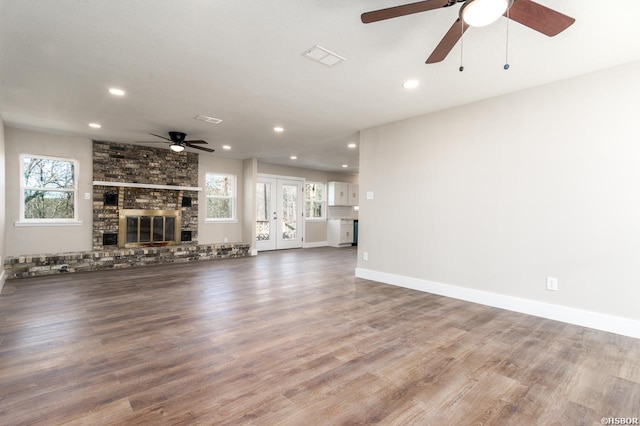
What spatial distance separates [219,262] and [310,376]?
5191mm

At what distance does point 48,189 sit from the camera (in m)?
5.73

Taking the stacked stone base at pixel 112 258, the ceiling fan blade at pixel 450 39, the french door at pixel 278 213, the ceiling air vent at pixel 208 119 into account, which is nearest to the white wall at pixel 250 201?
the stacked stone base at pixel 112 258

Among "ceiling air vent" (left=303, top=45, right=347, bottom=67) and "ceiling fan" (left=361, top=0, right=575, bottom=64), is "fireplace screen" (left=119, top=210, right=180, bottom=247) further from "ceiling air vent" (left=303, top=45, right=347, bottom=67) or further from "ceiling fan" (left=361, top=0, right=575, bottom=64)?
"ceiling fan" (left=361, top=0, right=575, bottom=64)

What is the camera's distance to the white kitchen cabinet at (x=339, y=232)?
9.88m

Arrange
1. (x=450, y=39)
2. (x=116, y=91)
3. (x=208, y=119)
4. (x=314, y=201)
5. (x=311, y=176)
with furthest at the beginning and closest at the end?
1. (x=314, y=201)
2. (x=311, y=176)
3. (x=208, y=119)
4. (x=116, y=91)
5. (x=450, y=39)

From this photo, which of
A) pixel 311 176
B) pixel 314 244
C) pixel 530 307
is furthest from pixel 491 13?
pixel 314 244

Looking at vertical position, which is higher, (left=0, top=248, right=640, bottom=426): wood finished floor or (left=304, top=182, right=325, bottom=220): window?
(left=304, top=182, right=325, bottom=220): window

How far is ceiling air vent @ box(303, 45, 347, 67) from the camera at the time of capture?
266cm

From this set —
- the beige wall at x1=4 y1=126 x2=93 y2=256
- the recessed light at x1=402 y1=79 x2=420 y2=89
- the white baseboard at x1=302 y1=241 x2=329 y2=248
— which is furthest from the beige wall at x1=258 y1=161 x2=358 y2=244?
the recessed light at x1=402 y1=79 x2=420 y2=89

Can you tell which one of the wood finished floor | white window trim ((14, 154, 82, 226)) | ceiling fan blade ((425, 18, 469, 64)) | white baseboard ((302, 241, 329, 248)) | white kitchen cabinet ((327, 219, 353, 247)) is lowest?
the wood finished floor

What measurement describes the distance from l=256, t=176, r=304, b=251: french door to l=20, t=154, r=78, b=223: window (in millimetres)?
4080

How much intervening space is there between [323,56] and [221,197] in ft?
19.6

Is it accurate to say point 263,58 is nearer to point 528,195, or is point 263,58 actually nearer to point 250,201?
point 528,195

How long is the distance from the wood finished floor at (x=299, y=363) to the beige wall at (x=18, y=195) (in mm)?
Result: 2317
